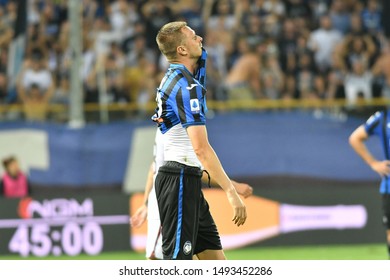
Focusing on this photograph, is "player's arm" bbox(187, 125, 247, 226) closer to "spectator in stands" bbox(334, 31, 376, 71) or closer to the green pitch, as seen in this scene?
the green pitch

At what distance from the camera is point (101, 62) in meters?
18.4

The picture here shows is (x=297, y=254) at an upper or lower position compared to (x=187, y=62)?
lower

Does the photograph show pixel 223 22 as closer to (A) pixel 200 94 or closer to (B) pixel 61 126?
(B) pixel 61 126

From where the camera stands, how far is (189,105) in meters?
7.16

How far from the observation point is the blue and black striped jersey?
715cm

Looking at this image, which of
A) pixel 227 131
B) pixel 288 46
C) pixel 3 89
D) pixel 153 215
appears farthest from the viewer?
pixel 288 46

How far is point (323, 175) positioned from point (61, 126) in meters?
4.22

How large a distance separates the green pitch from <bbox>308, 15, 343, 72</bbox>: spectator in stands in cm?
404

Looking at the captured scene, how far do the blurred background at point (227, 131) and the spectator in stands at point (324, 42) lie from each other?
0.02 metres

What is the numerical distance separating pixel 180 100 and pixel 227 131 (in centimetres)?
886

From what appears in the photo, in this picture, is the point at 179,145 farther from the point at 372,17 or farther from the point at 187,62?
the point at 372,17

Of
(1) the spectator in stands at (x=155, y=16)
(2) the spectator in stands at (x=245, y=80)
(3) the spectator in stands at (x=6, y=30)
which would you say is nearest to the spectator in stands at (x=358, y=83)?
(2) the spectator in stands at (x=245, y=80)

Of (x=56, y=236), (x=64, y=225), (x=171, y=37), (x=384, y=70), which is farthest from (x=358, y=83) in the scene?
Result: (x=171, y=37)

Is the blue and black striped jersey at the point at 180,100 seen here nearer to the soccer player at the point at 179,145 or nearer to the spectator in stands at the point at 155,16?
the soccer player at the point at 179,145
